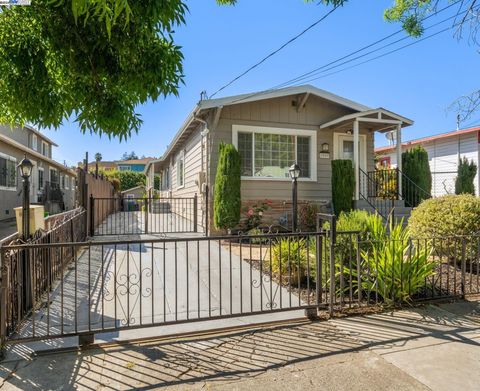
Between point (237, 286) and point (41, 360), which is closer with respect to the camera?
point (41, 360)

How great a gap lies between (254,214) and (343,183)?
272cm

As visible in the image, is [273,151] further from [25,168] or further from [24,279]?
[24,279]

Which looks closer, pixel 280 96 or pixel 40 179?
pixel 280 96

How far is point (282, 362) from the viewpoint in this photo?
2.69 metres

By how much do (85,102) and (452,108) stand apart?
5674 millimetres

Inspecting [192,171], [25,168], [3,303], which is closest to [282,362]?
[3,303]

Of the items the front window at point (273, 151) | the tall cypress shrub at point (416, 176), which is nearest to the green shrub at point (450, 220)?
the front window at point (273, 151)

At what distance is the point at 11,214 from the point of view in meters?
15.3

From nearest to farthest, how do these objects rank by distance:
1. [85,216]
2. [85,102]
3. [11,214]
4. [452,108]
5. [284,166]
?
[85,102]
[452,108]
[85,216]
[284,166]
[11,214]

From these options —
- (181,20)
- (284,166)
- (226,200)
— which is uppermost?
(181,20)

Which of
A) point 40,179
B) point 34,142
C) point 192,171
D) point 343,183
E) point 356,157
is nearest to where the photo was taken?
point 343,183

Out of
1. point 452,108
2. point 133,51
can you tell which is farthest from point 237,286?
point 452,108

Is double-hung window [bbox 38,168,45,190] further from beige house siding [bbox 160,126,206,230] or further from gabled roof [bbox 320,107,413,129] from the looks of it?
gabled roof [bbox 320,107,413,129]

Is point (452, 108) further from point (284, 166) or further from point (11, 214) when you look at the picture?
point (11, 214)
